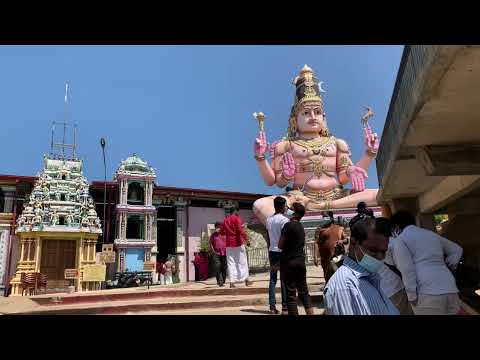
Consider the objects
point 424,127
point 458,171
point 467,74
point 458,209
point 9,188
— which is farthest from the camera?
point 9,188

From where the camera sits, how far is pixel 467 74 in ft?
6.86

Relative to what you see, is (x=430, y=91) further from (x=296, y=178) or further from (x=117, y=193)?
(x=117, y=193)

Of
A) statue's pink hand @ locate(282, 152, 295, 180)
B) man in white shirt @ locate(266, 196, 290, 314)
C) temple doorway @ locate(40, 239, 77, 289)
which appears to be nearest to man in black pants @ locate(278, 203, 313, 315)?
man in white shirt @ locate(266, 196, 290, 314)

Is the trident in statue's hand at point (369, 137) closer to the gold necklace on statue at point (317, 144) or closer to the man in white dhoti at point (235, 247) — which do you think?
the gold necklace on statue at point (317, 144)

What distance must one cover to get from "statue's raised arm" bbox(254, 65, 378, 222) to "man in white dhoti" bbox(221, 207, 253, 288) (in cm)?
961

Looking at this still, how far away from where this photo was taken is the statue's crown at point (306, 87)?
18961 millimetres

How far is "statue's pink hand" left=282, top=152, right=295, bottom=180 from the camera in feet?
59.1

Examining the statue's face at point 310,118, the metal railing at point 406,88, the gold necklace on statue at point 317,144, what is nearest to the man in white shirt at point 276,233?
the metal railing at point 406,88

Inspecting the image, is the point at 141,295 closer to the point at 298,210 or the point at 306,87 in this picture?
the point at 298,210

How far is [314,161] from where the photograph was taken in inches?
711

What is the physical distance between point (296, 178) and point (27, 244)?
12.2 m

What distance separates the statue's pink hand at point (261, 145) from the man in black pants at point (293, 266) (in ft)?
44.7

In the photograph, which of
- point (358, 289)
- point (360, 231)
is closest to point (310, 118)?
point (360, 231)
